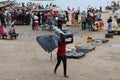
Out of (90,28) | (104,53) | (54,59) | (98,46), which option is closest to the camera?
(54,59)

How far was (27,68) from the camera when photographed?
18000 millimetres

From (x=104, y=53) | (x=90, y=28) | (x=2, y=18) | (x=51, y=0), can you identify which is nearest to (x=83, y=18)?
(x=90, y=28)

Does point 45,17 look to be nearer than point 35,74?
No

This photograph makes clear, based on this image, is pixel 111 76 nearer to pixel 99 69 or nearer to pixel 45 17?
pixel 99 69

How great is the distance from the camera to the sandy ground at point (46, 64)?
16.6 m

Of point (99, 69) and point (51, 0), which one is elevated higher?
point (99, 69)

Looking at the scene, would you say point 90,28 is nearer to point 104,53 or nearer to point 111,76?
point 104,53

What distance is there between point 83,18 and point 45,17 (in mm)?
3907

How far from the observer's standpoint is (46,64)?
19.2 meters

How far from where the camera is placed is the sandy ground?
1662 cm

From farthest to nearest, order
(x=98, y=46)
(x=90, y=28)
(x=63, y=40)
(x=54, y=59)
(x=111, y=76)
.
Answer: (x=90, y=28) → (x=98, y=46) → (x=54, y=59) → (x=111, y=76) → (x=63, y=40)

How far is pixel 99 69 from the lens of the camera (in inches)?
725

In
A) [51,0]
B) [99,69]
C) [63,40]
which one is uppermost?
[63,40]

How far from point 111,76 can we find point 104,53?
21.3 feet
